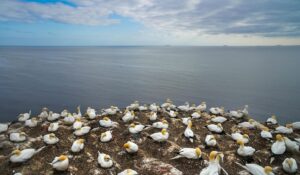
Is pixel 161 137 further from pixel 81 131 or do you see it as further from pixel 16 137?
pixel 16 137

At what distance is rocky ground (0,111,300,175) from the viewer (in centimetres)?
895

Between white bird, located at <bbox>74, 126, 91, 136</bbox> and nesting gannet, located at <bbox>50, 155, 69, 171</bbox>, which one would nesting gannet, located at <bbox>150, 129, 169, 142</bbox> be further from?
nesting gannet, located at <bbox>50, 155, 69, 171</bbox>

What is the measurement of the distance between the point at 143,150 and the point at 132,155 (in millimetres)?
652

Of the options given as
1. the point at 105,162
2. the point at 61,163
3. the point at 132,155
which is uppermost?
the point at 61,163

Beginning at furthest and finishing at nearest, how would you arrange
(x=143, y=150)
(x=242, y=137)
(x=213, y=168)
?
(x=242, y=137) → (x=143, y=150) → (x=213, y=168)

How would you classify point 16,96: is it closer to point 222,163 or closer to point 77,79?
point 77,79

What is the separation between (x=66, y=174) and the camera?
862 cm

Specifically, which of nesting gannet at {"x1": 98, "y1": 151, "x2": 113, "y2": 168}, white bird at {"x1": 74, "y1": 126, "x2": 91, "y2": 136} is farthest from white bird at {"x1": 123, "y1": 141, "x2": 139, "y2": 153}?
white bird at {"x1": 74, "y1": 126, "x2": 91, "y2": 136}

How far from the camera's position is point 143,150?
1039 cm

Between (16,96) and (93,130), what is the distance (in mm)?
30207

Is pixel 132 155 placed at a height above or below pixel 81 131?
below

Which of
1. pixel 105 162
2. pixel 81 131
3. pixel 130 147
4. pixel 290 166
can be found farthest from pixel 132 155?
pixel 290 166

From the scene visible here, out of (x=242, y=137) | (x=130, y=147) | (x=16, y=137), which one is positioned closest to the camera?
(x=130, y=147)

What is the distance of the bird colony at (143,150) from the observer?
8836 mm
